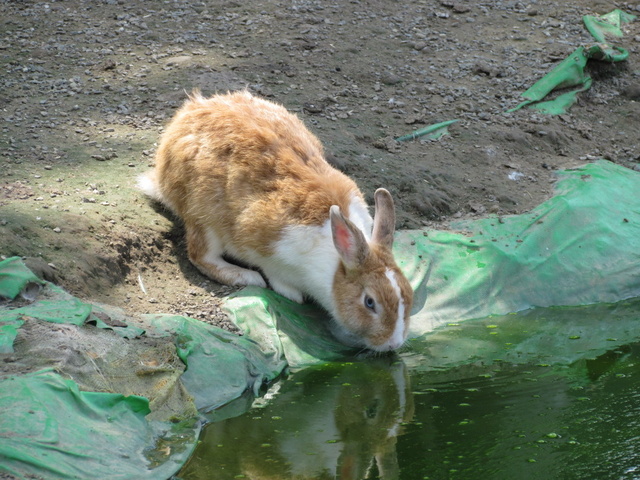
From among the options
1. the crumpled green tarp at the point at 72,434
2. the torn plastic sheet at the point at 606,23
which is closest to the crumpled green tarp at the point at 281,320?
the crumpled green tarp at the point at 72,434

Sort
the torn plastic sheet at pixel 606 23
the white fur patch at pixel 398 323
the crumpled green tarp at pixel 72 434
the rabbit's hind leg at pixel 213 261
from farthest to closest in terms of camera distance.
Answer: the torn plastic sheet at pixel 606 23 < the rabbit's hind leg at pixel 213 261 < the white fur patch at pixel 398 323 < the crumpled green tarp at pixel 72 434

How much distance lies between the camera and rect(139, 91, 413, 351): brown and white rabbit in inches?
214

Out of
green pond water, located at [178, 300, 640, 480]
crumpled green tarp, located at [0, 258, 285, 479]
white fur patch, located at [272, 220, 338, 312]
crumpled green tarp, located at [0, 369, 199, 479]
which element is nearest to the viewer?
crumpled green tarp, located at [0, 369, 199, 479]

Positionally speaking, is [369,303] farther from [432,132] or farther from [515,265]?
[432,132]

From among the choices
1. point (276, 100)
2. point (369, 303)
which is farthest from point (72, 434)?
point (276, 100)

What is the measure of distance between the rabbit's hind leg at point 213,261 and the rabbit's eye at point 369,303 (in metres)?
0.87

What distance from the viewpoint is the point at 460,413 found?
15.4 ft

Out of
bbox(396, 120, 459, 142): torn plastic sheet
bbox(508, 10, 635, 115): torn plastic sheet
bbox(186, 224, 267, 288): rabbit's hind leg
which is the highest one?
bbox(508, 10, 635, 115): torn plastic sheet

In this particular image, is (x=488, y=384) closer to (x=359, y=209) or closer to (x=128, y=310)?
(x=359, y=209)

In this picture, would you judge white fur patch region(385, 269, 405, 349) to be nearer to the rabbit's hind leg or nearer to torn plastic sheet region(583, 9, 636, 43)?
the rabbit's hind leg

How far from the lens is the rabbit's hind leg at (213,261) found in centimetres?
596

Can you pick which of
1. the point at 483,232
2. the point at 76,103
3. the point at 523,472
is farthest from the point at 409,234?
the point at 76,103

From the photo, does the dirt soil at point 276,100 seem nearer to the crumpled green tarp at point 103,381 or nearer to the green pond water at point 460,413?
the crumpled green tarp at point 103,381

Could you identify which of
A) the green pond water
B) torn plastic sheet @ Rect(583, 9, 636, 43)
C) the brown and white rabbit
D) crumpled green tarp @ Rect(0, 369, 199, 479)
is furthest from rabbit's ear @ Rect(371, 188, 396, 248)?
torn plastic sheet @ Rect(583, 9, 636, 43)
